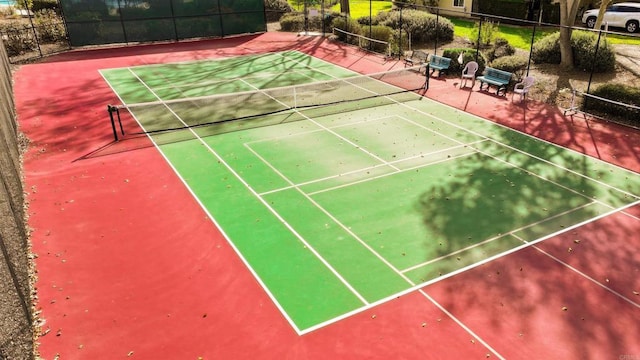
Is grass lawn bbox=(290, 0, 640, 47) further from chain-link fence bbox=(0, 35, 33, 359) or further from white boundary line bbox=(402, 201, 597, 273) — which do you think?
chain-link fence bbox=(0, 35, 33, 359)

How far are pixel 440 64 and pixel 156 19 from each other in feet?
65.7

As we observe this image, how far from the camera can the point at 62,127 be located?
17.3 meters

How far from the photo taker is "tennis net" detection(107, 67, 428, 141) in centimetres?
1719

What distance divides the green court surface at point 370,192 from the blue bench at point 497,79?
2891 mm

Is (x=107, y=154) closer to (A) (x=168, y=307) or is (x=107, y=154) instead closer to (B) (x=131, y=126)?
(B) (x=131, y=126)

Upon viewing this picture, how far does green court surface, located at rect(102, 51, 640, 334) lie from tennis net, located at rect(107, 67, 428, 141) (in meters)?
0.13

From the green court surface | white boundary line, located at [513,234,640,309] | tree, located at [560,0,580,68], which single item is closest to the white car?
tree, located at [560,0,580,68]

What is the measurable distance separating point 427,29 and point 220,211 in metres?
22.8

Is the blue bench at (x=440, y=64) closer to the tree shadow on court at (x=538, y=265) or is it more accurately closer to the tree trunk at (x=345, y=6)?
the tree shadow on court at (x=538, y=265)

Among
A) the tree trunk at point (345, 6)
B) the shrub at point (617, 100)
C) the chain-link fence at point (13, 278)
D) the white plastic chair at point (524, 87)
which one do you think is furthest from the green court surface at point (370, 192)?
the tree trunk at point (345, 6)

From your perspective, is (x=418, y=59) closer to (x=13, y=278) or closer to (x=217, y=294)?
(x=217, y=294)

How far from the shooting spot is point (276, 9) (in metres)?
42.0

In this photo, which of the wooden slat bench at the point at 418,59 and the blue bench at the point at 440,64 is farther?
the wooden slat bench at the point at 418,59

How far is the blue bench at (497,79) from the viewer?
65.2 feet
